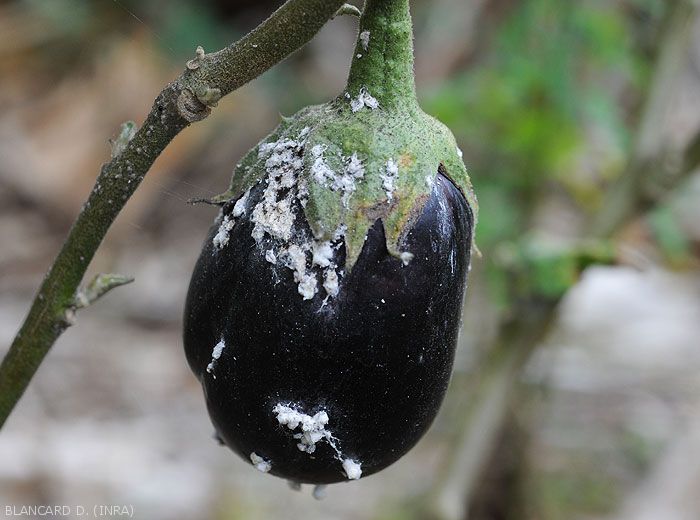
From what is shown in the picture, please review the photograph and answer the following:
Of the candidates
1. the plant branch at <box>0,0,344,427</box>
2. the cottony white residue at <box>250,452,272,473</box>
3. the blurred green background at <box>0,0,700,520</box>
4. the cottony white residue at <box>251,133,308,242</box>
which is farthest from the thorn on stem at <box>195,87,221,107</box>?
the blurred green background at <box>0,0,700,520</box>

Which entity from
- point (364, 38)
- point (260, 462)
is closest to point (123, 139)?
point (364, 38)

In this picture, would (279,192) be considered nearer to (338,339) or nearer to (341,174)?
(341,174)

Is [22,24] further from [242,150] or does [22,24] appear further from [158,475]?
[158,475]

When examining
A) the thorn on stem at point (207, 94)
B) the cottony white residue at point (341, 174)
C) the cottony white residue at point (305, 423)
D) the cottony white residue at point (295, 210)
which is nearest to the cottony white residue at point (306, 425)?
the cottony white residue at point (305, 423)

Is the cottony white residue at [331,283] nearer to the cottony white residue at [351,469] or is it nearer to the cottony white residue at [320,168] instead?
the cottony white residue at [320,168]

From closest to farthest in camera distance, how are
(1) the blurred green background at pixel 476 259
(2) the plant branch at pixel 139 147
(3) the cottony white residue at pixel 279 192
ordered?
(2) the plant branch at pixel 139 147 → (3) the cottony white residue at pixel 279 192 → (1) the blurred green background at pixel 476 259

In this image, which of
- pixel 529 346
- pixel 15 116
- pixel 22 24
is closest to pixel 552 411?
pixel 529 346
